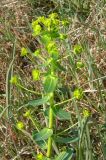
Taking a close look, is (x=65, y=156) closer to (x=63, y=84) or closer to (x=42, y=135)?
(x=42, y=135)

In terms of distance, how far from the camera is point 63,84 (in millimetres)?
1885

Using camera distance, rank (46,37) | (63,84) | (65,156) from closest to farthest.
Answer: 1. (46,37)
2. (65,156)
3. (63,84)

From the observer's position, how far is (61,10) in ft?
8.29

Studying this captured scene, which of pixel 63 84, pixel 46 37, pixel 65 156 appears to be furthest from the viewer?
pixel 63 84

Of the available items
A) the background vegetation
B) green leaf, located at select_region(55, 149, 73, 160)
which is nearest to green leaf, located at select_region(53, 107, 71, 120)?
the background vegetation

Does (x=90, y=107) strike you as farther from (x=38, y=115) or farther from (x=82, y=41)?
(x=82, y=41)

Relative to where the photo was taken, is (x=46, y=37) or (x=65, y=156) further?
(x=65, y=156)

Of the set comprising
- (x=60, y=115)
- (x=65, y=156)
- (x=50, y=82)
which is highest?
(x=50, y=82)

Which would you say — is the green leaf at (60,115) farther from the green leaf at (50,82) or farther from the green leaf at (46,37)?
the green leaf at (46,37)

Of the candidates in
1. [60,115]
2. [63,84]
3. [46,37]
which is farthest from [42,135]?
[63,84]

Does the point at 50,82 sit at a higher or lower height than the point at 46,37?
lower

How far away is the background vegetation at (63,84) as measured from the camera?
1.54 meters

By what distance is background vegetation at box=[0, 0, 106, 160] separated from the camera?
1538 mm

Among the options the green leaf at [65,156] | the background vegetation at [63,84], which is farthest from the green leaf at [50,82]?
the green leaf at [65,156]
